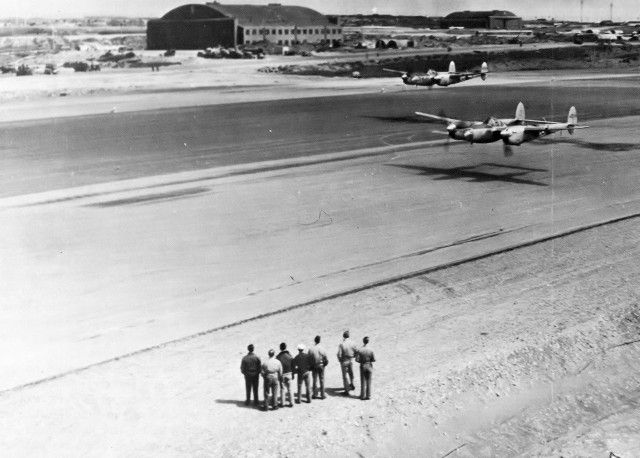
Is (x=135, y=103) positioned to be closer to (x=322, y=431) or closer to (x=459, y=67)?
(x=459, y=67)

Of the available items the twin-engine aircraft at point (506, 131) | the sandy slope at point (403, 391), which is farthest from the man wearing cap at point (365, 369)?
the twin-engine aircraft at point (506, 131)

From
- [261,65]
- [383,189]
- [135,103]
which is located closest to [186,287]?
[383,189]

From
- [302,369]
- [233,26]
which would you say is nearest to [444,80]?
[233,26]

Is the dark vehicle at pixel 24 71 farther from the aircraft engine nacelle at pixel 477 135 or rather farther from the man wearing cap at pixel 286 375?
the man wearing cap at pixel 286 375

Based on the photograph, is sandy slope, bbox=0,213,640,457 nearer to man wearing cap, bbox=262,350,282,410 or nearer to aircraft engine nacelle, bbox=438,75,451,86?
man wearing cap, bbox=262,350,282,410

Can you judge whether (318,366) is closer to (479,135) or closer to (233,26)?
(479,135)
